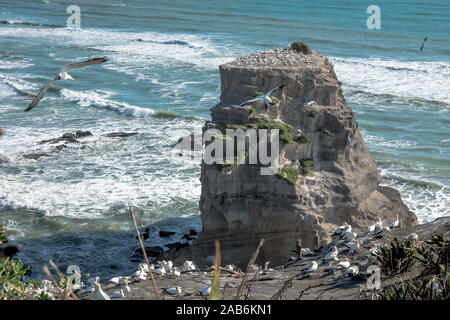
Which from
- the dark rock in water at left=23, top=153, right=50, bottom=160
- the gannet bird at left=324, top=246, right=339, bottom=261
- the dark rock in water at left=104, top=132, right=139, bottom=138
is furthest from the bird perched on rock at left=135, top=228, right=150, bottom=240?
the dark rock in water at left=104, top=132, right=139, bottom=138

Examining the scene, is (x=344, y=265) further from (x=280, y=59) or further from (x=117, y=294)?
(x=280, y=59)

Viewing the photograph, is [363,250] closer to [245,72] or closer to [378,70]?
[245,72]

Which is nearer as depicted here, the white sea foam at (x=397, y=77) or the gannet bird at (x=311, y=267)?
the gannet bird at (x=311, y=267)

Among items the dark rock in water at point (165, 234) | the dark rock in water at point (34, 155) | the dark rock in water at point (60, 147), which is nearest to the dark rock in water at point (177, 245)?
the dark rock in water at point (165, 234)

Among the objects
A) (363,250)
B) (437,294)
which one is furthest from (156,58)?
(437,294)

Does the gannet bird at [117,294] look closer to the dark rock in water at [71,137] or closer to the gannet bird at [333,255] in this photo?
the gannet bird at [333,255]

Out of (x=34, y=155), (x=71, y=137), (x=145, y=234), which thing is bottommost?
(x=145, y=234)

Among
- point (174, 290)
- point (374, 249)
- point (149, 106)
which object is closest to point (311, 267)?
point (374, 249)
